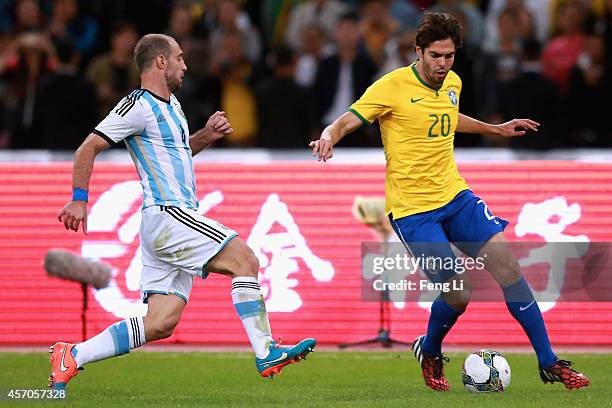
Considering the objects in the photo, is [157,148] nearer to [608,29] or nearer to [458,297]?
[458,297]

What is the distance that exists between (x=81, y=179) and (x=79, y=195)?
114 millimetres

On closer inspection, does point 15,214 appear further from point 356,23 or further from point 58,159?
point 356,23

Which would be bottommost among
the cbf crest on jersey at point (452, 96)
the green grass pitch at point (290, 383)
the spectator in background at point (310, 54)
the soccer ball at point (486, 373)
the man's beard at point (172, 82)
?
the green grass pitch at point (290, 383)

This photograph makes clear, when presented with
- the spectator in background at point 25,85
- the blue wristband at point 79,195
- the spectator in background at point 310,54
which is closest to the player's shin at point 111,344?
the blue wristband at point 79,195

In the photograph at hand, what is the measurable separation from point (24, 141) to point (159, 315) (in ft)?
24.7

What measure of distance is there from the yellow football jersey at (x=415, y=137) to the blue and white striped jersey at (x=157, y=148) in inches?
52.4

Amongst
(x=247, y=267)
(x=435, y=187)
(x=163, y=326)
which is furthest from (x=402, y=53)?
(x=163, y=326)

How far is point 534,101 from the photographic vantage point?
599 inches

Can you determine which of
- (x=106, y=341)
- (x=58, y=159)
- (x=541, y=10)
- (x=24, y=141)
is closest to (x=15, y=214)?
(x=58, y=159)

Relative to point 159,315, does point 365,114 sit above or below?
above

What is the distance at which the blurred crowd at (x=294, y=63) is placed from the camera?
15555 mm

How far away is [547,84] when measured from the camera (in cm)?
1523

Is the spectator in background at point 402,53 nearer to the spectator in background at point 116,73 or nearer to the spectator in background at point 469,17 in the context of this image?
the spectator in background at point 469,17

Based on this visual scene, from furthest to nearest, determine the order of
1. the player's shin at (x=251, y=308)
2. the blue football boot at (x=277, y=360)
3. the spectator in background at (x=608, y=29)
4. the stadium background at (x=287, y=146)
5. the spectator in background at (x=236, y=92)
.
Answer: the spectator in background at (x=236, y=92), the spectator in background at (x=608, y=29), the stadium background at (x=287, y=146), the player's shin at (x=251, y=308), the blue football boot at (x=277, y=360)
